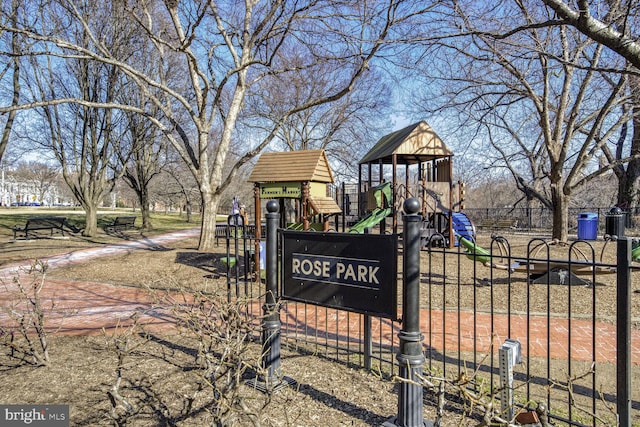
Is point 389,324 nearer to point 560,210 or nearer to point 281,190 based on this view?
point 281,190

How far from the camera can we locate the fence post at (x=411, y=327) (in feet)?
9.16

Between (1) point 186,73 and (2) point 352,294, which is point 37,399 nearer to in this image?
(2) point 352,294

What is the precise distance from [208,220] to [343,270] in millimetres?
11501

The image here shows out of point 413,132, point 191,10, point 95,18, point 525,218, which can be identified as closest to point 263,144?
point 191,10

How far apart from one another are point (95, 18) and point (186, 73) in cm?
564

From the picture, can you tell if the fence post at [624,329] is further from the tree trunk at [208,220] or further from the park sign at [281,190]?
the tree trunk at [208,220]

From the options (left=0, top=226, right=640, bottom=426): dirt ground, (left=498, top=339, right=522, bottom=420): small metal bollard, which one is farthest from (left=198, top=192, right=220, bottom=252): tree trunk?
(left=498, top=339, right=522, bottom=420): small metal bollard

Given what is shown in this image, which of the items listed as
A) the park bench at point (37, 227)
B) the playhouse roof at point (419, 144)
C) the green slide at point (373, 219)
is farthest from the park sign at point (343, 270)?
the park bench at point (37, 227)

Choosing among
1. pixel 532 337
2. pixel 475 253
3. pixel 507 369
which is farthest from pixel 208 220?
pixel 507 369

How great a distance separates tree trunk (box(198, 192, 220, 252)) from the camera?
13.8 m

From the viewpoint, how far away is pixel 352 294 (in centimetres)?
325

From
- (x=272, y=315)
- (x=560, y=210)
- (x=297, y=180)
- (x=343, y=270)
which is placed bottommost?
(x=272, y=315)

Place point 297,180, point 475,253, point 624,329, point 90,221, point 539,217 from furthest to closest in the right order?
point 539,217 → point 90,221 → point 297,180 → point 475,253 → point 624,329

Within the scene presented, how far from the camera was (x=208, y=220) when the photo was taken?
554 inches
